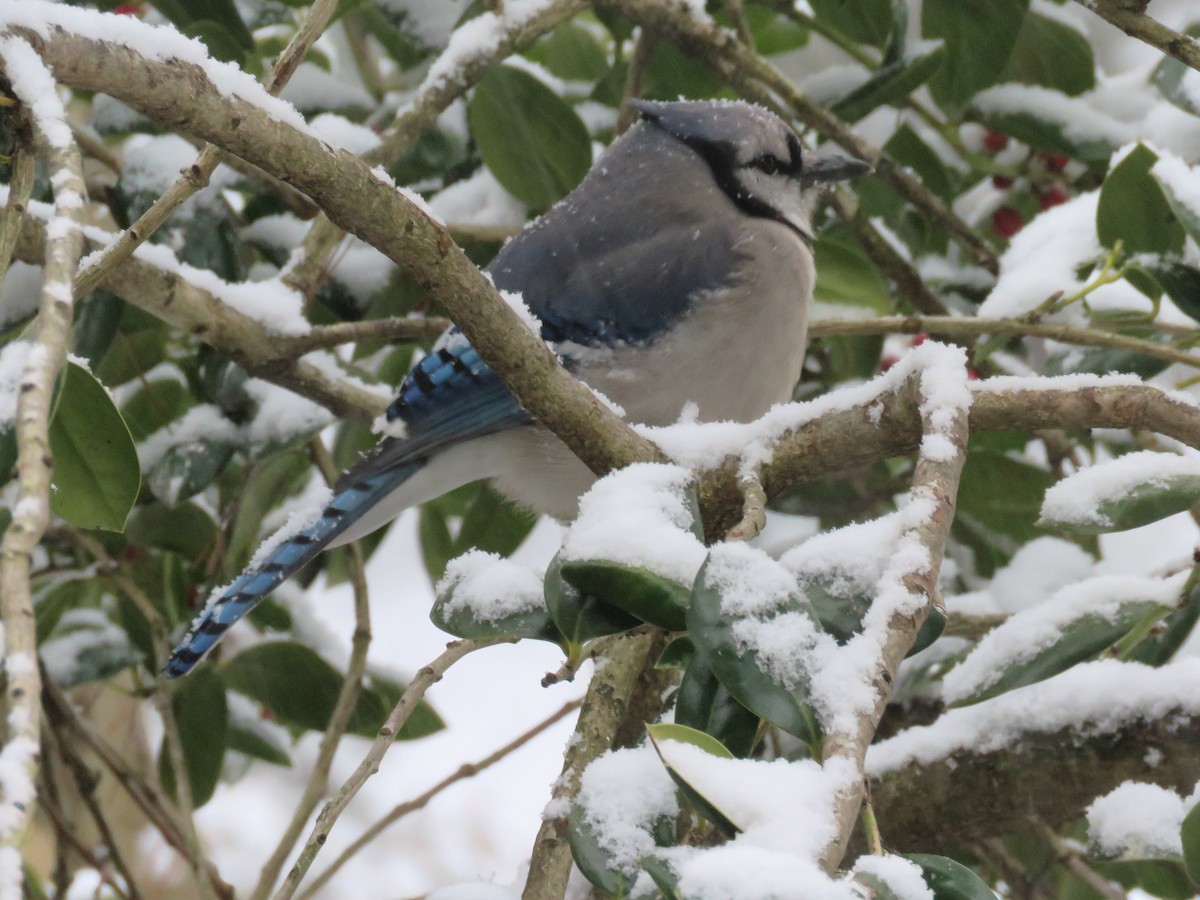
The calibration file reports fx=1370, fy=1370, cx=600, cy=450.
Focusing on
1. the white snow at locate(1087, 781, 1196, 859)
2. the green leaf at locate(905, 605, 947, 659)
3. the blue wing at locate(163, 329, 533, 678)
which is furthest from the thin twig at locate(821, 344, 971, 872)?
the blue wing at locate(163, 329, 533, 678)

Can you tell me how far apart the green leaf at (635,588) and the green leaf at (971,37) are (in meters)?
1.01

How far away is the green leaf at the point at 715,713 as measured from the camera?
64cm

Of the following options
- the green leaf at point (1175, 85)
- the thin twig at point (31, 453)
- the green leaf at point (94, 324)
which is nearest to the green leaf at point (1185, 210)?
the green leaf at point (1175, 85)

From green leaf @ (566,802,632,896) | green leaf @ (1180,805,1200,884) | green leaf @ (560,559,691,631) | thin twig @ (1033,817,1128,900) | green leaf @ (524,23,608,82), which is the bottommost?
green leaf @ (566,802,632,896)

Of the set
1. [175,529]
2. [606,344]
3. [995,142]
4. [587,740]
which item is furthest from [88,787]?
[995,142]

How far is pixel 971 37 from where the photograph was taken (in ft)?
4.87

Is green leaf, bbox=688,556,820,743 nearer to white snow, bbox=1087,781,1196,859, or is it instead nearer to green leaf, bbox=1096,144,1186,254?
white snow, bbox=1087,781,1196,859

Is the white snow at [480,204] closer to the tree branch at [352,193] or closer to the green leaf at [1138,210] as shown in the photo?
the green leaf at [1138,210]

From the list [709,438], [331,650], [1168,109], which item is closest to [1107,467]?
[709,438]

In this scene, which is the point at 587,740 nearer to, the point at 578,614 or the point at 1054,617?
the point at 578,614

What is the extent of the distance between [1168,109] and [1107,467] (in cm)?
80

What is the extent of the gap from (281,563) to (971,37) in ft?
3.00

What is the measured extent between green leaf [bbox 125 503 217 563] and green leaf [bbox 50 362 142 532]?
56 centimetres

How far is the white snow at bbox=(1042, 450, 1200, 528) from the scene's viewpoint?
797 millimetres
